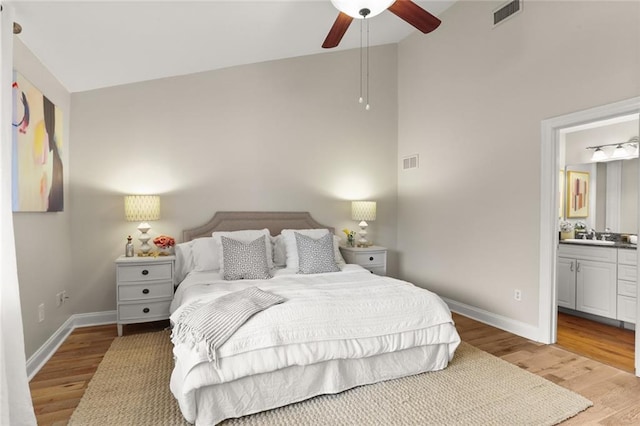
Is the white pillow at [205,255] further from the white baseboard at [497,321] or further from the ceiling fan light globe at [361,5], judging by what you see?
the white baseboard at [497,321]

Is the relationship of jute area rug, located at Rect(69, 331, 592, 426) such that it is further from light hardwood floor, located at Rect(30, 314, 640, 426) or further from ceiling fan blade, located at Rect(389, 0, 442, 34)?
ceiling fan blade, located at Rect(389, 0, 442, 34)

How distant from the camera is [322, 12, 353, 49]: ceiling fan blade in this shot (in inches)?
98.2

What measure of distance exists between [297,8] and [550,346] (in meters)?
3.79

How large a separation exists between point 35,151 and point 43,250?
0.79 metres

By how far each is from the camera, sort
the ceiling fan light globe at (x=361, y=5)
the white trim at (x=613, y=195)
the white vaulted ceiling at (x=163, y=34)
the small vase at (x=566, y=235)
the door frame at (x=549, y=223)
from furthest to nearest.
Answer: the small vase at (x=566, y=235) → the white trim at (x=613, y=195) → the door frame at (x=549, y=223) → the white vaulted ceiling at (x=163, y=34) → the ceiling fan light globe at (x=361, y=5)

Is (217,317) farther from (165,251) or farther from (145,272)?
(165,251)

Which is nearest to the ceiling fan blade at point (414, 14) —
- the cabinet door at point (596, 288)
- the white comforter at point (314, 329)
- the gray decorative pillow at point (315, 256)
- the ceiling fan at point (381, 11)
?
the ceiling fan at point (381, 11)

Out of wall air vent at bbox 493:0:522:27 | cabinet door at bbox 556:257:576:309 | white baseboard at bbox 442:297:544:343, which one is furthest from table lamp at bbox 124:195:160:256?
cabinet door at bbox 556:257:576:309

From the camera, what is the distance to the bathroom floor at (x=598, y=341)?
2867mm

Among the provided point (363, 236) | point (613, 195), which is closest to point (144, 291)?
point (363, 236)

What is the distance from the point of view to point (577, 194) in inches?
177

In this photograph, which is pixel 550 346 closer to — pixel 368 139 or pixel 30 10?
pixel 368 139

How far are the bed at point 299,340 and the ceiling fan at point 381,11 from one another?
6.44 feet

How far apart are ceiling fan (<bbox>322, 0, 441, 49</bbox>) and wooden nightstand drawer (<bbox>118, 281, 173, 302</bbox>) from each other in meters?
2.75
